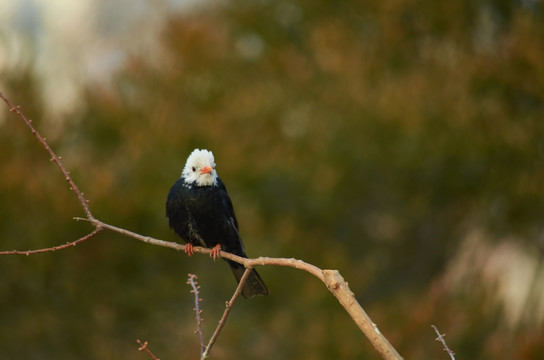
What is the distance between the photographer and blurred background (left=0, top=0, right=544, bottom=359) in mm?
12953

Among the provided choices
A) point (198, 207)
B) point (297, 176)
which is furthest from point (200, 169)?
point (297, 176)

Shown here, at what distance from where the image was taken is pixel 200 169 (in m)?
3.74

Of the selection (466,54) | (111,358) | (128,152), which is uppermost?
(466,54)

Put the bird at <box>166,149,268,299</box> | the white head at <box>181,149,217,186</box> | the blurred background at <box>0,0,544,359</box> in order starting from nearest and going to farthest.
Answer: the white head at <box>181,149,217,186</box>
the bird at <box>166,149,268,299</box>
the blurred background at <box>0,0,544,359</box>

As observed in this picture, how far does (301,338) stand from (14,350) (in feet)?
15.8

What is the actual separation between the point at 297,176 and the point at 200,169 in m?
11.3

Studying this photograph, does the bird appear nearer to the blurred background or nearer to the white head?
the white head

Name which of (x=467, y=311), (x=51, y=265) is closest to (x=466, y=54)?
(x=467, y=311)

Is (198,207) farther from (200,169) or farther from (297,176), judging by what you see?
(297,176)

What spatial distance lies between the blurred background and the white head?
28.4 ft

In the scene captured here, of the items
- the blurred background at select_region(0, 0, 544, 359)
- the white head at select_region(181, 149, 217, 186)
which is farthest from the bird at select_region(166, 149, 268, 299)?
the blurred background at select_region(0, 0, 544, 359)

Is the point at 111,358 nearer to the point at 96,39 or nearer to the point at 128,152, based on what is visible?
the point at 128,152

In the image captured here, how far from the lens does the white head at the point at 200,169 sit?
370 centimetres

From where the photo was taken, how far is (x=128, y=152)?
46.7ft
